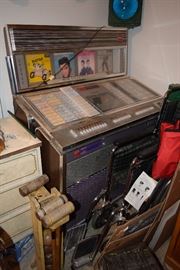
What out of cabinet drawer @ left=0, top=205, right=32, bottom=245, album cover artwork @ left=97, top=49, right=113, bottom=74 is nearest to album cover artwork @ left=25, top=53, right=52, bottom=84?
album cover artwork @ left=97, top=49, right=113, bottom=74

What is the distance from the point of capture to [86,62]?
1685 mm

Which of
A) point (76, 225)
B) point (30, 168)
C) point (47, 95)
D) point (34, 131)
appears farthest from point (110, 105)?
point (76, 225)

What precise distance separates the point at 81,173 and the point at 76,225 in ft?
1.45

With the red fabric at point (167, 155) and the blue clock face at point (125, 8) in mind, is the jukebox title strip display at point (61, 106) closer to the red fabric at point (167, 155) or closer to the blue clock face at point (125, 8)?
the red fabric at point (167, 155)

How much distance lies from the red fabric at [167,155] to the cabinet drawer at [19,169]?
0.65 meters

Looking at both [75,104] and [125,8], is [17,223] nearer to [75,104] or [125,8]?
[75,104]

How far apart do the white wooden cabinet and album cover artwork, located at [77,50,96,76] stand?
64 centimetres

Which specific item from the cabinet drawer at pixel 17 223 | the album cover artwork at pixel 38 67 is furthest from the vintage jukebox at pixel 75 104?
the cabinet drawer at pixel 17 223

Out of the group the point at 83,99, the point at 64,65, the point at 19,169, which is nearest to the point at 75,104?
the point at 83,99

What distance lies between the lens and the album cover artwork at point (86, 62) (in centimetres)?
164

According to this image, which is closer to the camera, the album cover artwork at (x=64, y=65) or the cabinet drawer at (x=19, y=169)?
the cabinet drawer at (x=19, y=169)

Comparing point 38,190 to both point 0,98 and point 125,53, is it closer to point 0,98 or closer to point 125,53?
point 0,98

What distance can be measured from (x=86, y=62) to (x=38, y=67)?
405 mm

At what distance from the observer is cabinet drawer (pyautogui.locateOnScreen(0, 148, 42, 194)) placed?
1.14 meters
